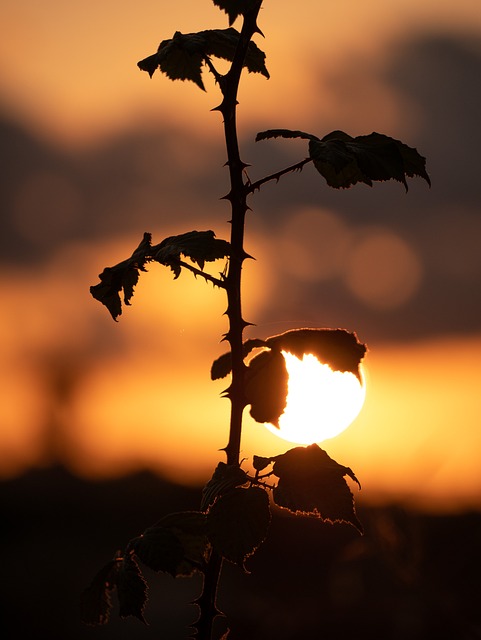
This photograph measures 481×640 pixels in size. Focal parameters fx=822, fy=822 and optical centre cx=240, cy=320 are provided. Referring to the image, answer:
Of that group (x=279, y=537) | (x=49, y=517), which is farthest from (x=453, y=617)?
(x=49, y=517)

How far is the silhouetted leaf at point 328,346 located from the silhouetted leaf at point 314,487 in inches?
11.5

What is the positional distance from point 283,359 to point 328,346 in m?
0.16

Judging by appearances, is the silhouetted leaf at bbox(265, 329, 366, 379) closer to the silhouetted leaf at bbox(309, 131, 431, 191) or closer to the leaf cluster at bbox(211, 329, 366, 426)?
the leaf cluster at bbox(211, 329, 366, 426)

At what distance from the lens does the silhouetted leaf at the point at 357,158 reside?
2.23m

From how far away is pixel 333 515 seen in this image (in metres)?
2.25

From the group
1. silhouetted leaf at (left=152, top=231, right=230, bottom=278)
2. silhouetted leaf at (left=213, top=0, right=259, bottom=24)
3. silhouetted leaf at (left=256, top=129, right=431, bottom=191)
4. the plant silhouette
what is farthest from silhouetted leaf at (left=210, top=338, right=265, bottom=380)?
silhouetted leaf at (left=213, top=0, right=259, bottom=24)

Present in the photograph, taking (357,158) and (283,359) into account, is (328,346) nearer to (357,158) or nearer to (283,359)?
(283,359)

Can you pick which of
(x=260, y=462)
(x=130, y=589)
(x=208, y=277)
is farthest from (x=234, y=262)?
(x=130, y=589)

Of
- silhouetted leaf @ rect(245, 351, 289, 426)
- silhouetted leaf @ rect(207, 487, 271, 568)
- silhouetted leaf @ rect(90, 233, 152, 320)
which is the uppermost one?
silhouetted leaf @ rect(90, 233, 152, 320)

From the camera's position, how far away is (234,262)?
2.35 m

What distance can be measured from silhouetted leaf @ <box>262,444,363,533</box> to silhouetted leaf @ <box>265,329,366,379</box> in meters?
0.29

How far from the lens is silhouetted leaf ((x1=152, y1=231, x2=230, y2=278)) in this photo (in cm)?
226

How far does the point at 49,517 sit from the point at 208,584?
15.4 meters

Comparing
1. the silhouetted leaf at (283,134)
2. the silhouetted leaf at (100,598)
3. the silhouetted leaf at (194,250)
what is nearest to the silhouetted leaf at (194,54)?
the silhouetted leaf at (283,134)
